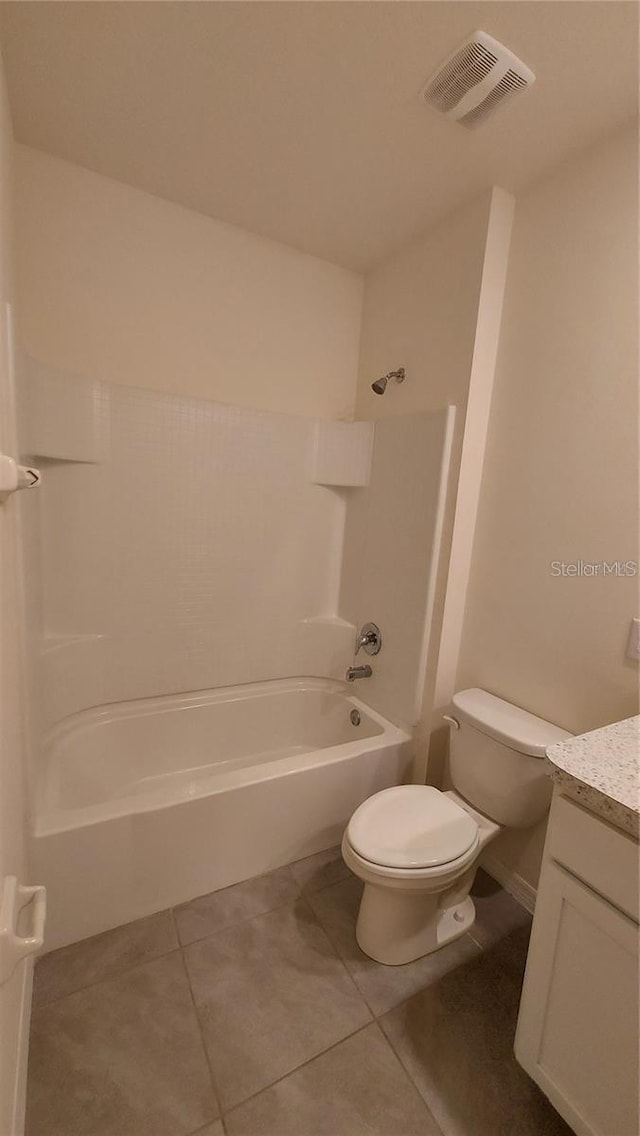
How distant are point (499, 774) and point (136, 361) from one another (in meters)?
2.08

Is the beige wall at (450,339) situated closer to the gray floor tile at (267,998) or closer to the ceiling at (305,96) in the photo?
the ceiling at (305,96)

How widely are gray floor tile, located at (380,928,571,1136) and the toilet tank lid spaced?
68cm

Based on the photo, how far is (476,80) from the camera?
3.76 feet

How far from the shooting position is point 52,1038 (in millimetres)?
1093

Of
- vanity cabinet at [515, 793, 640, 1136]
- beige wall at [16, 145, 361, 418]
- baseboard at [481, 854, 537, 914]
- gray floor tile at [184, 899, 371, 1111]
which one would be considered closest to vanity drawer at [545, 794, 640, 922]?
vanity cabinet at [515, 793, 640, 1136]

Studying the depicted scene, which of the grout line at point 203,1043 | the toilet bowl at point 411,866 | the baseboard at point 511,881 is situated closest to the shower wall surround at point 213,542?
the toilet bowl at point 411,866

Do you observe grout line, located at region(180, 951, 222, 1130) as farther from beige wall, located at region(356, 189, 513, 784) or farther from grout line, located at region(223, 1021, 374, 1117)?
beige wall, located at region(356, 189, 513, 784)

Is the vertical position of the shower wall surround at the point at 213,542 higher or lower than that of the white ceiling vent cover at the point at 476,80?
lower

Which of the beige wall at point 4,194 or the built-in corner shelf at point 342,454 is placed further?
the built-in corner shelf at point 342,454

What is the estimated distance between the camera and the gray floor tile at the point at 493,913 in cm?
146

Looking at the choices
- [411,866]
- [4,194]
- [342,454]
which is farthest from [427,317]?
[411,866]

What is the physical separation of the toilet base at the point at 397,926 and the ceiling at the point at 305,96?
222 centimetres

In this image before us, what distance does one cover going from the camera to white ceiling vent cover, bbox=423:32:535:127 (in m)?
1.05

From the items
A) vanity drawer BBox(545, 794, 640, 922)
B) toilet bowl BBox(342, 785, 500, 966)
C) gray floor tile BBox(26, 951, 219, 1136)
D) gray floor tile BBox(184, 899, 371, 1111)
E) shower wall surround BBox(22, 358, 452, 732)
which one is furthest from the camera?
shower wall surround BBox(22, 358, 452, 732)
